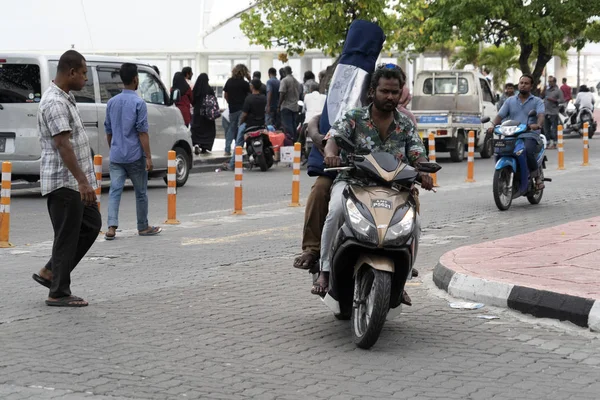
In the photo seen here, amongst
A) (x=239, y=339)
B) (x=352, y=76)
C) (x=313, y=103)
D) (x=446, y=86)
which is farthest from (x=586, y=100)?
(x=239, y=339)

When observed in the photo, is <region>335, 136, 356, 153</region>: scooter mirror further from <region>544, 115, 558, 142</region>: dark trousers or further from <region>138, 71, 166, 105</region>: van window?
<region>544, 115, 558, 142</region>: dark trousers

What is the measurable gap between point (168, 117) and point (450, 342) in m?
12.6

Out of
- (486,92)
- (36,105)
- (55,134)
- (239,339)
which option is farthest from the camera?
(486,92)

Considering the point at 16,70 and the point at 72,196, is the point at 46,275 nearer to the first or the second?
the point at 72,196

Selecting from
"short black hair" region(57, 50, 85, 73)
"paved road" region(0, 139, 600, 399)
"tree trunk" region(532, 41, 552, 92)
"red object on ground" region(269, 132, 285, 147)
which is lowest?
"paved road" region(0, 139, 600, 399)

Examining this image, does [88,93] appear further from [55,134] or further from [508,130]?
[55,134]

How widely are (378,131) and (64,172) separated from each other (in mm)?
2407

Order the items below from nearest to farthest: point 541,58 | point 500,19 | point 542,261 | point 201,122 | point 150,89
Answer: point 542,261
point 150,89
point 201,122
point 500,19
point 541,58

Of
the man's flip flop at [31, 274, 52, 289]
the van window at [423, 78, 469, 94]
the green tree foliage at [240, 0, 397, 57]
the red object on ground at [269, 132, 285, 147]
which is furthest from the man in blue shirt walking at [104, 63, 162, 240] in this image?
the van window at [423, 78, 469, 94]

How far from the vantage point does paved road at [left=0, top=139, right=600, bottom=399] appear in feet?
19.8

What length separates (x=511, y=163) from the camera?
50.3ft

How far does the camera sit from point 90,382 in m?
6.08

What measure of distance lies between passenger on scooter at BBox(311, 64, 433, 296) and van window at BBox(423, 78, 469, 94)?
842 inches

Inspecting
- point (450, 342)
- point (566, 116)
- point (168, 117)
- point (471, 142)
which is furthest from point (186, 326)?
point (566, 116)
